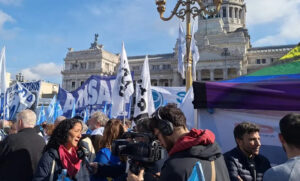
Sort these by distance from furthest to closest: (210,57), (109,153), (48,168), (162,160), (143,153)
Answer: (210,57)
(109,153)
(48,168)
(162,160)
(143,153)

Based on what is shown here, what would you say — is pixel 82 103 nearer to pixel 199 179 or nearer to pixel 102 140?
pixel 102 140

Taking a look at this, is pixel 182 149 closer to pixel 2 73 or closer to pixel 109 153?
pixel 109 153

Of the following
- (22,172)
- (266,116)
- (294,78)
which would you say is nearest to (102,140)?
(22,172)

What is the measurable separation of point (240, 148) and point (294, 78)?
125 cm

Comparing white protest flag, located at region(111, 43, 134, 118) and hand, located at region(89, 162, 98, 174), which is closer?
hand, located at region(89, 162, 98, 174)

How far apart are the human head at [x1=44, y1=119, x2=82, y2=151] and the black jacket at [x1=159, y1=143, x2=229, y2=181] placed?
4.97ft

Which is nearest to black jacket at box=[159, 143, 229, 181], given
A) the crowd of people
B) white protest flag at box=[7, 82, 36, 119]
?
the crowd of people

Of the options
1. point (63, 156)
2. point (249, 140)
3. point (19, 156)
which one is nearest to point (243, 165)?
point (249, 140)

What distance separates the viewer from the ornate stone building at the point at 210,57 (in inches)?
1884

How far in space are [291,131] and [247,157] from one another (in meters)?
1.29

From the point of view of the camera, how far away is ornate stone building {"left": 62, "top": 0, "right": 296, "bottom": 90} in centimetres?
4784

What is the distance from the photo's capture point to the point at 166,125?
193 cm

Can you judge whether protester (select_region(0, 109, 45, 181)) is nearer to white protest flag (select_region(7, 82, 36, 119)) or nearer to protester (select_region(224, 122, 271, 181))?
protester (select_region(224, 122, 271, 181))

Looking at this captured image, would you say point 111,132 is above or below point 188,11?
below
